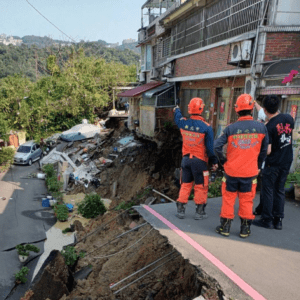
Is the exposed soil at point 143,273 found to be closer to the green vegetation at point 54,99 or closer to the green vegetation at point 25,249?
the green vegetation at point 25,249

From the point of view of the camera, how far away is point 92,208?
42.3ft

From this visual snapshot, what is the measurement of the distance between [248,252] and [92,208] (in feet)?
33.4

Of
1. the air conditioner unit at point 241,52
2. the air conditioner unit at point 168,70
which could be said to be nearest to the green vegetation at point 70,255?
the air conditioner unit at point 241,52

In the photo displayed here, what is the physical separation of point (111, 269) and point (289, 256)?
360 cm

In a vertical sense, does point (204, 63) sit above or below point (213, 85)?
above

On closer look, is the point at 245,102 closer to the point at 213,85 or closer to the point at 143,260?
the point at 143,260

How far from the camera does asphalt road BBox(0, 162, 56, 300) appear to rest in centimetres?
938

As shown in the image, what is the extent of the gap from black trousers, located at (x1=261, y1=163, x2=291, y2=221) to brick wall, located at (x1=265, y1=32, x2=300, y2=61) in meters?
3.49

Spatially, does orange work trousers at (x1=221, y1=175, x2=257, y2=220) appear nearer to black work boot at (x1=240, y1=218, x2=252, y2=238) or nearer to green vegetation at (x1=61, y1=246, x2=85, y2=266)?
black work boot at (x1=240, y1=218, x2=252, y2=238)

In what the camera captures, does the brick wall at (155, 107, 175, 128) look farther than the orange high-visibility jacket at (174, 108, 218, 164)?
Yes

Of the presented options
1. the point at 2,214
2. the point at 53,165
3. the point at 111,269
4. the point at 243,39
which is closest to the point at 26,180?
the point at 53,165

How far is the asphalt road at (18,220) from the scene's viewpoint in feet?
30.8

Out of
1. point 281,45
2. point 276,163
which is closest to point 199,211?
point 276,163

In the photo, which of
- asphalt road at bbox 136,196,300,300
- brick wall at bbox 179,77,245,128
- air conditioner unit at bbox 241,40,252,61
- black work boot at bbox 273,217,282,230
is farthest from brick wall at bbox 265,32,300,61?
black work boot at bbox 273,217,282,230
